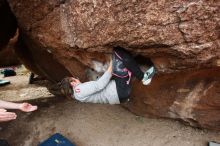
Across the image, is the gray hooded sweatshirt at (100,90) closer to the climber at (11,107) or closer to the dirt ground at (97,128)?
the climber at (11,107)

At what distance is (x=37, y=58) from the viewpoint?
21.1 feet

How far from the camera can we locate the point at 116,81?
3.82 metres

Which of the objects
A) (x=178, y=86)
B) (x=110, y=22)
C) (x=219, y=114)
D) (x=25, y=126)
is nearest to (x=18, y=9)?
(x=110, y=22)

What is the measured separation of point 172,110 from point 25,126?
2.57 meters

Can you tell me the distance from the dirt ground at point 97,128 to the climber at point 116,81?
1315 mm

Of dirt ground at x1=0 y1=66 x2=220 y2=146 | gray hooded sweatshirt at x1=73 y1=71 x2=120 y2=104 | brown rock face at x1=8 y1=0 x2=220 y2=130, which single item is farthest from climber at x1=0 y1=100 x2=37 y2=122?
dirt ground at x1=0 y1=66 x2=220 y2=146

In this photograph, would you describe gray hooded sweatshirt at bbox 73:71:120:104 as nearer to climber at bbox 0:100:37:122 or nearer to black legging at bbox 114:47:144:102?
black legging at bbox 114:47:144:102

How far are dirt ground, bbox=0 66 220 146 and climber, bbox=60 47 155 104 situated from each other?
132 centimetres

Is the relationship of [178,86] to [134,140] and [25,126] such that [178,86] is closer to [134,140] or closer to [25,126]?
[134,140]

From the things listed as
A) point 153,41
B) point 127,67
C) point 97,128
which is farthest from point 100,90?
point 97,128

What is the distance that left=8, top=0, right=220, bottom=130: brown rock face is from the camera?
10.1ft

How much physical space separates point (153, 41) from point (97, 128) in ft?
7.86

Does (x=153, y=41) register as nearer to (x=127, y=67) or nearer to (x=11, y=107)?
(x=127, y=67)

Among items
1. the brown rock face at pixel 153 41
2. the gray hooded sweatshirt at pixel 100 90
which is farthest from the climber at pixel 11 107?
the brown rock face at pixel 153 41
